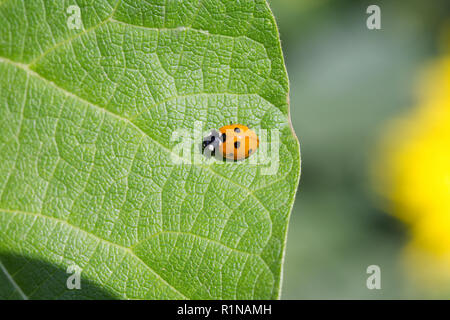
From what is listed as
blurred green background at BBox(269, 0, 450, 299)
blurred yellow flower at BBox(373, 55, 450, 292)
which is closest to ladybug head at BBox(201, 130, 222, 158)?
blurred green background at BBox(269, 0, 450, 299)

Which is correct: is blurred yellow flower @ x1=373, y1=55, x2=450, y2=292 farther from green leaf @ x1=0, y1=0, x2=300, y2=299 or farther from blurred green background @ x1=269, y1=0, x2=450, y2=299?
green leaf @ x1=0, y1=0, x2=300, y2=299

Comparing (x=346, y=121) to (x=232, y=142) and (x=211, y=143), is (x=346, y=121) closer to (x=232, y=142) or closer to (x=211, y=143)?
(x=232, y=142)

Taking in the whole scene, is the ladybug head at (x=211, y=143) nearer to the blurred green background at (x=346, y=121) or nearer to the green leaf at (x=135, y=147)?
the green leaf at (x=135, y=147)

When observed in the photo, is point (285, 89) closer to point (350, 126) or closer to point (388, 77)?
point (350, 126)

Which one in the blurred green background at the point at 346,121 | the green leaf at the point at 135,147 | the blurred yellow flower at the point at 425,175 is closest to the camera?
the green leaf at the point at 135,147

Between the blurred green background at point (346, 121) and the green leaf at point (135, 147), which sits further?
the blurred green background at point (346, 121)

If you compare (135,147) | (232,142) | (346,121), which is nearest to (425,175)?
(346,121)

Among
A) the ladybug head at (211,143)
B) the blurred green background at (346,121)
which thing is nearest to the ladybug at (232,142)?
the ladybug head at (211,143)
